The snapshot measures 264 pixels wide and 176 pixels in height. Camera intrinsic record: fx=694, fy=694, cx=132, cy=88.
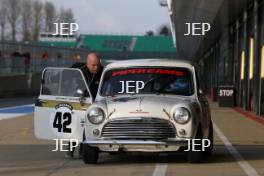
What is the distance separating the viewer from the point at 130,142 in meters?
11.4

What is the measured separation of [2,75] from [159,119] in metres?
37.2

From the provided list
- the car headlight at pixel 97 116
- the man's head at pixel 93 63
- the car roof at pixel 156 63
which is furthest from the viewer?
the man's head at pixel 93 63

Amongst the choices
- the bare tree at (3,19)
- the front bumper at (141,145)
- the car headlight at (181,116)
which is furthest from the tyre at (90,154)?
the bare tree at (3,19)

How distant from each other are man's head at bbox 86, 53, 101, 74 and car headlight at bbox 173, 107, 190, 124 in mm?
2453

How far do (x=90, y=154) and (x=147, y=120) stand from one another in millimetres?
1258

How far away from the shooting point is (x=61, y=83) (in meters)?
13.2

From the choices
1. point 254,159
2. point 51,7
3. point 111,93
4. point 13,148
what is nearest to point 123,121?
point 111,93

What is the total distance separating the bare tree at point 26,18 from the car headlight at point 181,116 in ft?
336

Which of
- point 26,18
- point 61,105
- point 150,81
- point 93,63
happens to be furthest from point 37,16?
point 150,81

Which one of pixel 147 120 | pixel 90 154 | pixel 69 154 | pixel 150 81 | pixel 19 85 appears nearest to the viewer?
pixel 147 120

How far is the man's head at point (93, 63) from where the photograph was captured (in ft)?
43.5

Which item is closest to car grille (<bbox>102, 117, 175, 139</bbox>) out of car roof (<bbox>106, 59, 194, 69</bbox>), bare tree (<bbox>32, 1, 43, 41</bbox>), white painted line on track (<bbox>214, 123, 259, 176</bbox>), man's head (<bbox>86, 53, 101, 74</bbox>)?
white painted line on track (<bbox>214, 123, 259, 176</bbox>)

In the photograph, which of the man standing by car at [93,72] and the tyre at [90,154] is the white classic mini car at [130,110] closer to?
the tyre at [90,154]

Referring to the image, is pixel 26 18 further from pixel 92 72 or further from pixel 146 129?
pixel 146 129
